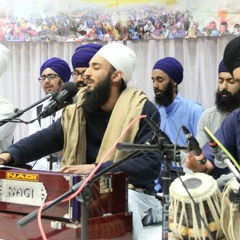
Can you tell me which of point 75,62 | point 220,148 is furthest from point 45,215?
point 75,62

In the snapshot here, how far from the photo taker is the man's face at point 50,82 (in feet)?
15.9

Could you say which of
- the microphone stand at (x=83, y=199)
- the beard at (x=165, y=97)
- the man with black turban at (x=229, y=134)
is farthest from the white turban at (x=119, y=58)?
the beard at (x=165, y=97)

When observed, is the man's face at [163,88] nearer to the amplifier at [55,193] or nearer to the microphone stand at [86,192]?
the amplifier at [55,193]

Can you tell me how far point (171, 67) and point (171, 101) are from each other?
13.7 inches

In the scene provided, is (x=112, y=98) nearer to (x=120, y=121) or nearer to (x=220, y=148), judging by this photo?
(x=120, y=121)

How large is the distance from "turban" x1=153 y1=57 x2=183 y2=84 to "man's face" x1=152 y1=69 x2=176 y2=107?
4 cm

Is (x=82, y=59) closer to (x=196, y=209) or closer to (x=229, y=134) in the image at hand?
(x=229, y=134)

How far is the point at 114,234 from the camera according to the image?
7.24ft

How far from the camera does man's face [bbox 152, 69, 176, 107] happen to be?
192 inches

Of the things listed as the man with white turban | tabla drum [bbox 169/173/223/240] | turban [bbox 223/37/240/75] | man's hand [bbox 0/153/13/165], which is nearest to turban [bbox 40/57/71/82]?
the man with white turban

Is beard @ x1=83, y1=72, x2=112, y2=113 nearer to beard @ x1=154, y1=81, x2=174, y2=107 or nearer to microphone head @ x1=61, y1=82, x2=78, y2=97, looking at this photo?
microphone head @ x1=61, y1=82, x2=78, y2=97

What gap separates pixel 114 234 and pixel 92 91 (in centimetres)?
105

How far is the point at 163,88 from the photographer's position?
495 centimetres

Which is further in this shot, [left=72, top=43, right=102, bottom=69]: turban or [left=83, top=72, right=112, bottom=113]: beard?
[left=72, top=43, right=102, bottom=69]: turban
